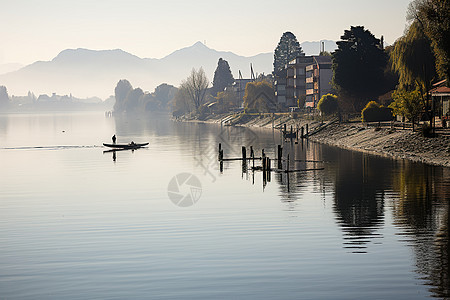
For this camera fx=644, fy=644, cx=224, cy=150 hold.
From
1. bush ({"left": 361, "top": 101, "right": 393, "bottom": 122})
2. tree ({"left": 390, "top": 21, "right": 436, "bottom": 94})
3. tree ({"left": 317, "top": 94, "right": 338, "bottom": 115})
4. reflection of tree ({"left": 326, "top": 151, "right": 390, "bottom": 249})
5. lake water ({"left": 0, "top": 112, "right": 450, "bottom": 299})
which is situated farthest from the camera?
tree ({"left": 317, "top": 94, "right": 338, "bottom": 115})

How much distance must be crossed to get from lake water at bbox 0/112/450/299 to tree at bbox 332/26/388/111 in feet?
179

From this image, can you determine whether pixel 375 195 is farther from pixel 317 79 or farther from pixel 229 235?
pixel 317 79

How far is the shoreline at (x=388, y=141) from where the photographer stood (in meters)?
66.9

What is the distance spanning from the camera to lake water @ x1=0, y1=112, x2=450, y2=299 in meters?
24.2

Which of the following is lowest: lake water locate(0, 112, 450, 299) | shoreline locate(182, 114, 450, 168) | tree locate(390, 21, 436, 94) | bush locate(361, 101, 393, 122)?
lake water locate(0, 112, 450, 299)

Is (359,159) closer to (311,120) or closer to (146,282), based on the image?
(146,282)

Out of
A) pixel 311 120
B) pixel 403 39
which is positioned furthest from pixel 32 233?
pixel 311 120

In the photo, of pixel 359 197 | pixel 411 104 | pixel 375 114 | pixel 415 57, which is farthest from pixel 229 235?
pixel 375 114

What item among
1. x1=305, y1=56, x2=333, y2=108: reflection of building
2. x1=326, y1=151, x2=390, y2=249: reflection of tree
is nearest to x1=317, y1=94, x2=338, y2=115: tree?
x1=305, y1=56, x2=333, y2=108: reflection of building

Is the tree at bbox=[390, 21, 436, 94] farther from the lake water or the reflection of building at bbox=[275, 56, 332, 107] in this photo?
the reflection of building at bbox=[275, 56, 332, 107]

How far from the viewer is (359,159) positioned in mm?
73438

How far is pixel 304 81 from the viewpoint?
580 ft

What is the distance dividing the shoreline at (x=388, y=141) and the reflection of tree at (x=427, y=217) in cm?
627

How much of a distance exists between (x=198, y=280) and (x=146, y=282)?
2.00 meters
